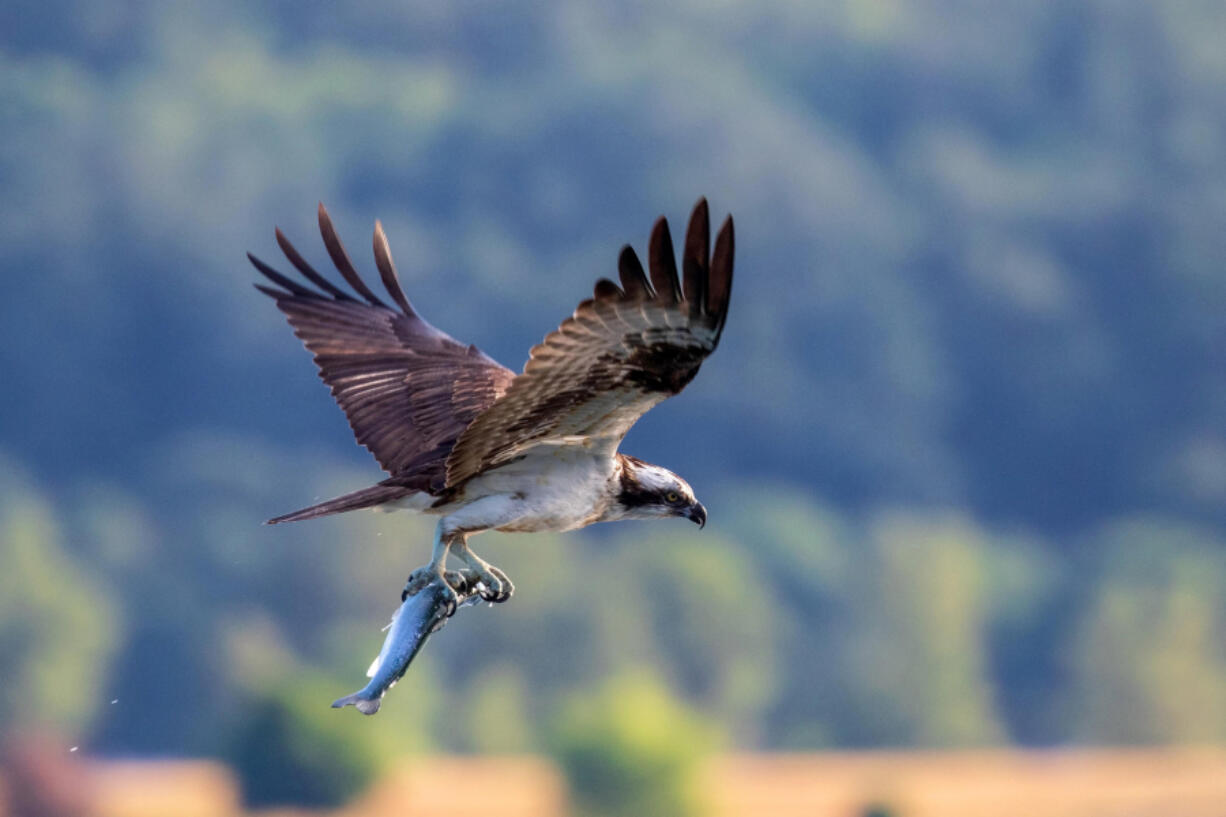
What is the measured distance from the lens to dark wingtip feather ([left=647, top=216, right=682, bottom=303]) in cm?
532

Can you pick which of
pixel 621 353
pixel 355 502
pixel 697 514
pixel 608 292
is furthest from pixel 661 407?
pixel 608 292

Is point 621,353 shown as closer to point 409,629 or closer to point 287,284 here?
point 409,629

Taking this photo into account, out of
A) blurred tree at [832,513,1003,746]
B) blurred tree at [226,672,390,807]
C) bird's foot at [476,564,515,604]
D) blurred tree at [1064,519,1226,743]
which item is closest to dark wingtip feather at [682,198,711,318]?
bird's foot at [476,564,515,604]

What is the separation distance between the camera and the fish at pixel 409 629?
5.81 meters

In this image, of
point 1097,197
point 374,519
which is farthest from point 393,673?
point 1097,197

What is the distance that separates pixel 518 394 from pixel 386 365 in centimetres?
220

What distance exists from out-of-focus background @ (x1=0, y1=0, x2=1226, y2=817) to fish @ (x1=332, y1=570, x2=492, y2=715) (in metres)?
36.3

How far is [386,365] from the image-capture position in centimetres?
799

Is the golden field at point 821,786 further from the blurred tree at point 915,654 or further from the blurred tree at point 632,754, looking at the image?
the blurred tree at point 915,654

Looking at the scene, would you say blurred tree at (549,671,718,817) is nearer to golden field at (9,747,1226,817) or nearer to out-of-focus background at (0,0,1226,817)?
out-of-focus background at (0,0,1226,817)

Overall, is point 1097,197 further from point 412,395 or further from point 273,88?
point 412,395

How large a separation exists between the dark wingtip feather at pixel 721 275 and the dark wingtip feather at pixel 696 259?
0.07ft

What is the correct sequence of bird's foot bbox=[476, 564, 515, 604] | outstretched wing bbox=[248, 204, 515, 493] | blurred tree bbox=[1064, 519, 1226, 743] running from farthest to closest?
1. blurred tree bbox=[1064, 519, 1226, 743]
2. outstretched wing bbox=[248, 204, 515, 493]
3. bird's foot bbox=[476, 564, 515, 604]

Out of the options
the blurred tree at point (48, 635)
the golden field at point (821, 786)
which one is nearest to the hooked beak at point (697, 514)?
the golden field at point (821, 786)
